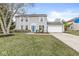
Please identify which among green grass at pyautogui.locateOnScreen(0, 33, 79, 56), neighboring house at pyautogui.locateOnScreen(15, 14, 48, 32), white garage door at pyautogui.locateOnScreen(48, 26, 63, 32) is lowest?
green grass at pyautogui.locateOnScreen(0, 33, 79, 56)

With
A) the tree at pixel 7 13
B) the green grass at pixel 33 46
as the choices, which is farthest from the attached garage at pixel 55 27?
the tree at pixel 7 13

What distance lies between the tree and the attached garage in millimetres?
507

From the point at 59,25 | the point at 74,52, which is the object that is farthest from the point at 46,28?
the point at 74,52

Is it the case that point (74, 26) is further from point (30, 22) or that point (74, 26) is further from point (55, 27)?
point (30, 22)

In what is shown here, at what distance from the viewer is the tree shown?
564 cm

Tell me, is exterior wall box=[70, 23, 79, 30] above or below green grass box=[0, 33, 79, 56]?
above

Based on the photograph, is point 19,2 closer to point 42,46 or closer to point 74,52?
point 42,46

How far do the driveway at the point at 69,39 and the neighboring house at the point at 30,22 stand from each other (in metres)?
0.22


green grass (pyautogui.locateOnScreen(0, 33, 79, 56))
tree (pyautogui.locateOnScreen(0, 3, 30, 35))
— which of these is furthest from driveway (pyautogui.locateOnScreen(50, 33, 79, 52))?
tree (pyautogui.locateOnScreen(0, 3, 30, 35))

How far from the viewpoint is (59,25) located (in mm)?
5691

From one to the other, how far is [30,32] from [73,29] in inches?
25.2

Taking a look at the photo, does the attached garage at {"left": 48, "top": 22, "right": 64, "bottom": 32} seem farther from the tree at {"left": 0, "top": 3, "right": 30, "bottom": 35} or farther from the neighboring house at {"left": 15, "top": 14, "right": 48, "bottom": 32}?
the tree at {"left": 0, "top": 3, "right": 30, "bottom": 35}

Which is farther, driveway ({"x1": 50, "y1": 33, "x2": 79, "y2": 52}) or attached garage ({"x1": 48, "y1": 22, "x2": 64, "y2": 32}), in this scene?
attached garage ({"x1": 48, "y1": 22, "x2": 64, "y2": 32})

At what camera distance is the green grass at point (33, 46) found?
218 inches
